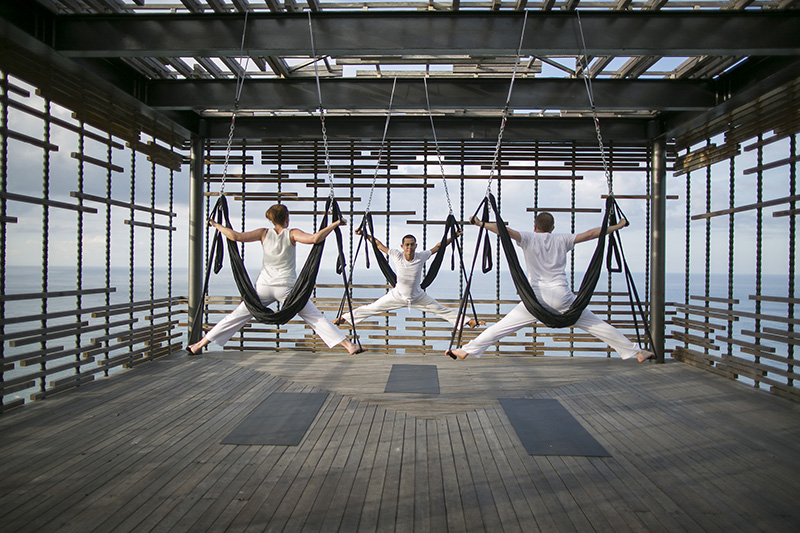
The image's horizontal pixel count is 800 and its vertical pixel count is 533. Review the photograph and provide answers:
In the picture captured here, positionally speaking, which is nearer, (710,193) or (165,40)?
(165,40)

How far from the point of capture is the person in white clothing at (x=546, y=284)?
451 cm

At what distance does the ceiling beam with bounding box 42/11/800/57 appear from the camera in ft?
15.7

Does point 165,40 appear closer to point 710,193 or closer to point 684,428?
point 684,428

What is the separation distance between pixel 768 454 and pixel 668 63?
4.60 metres

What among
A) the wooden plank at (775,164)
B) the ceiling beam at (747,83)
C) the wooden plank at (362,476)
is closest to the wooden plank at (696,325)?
the wooden plank at (775,164)

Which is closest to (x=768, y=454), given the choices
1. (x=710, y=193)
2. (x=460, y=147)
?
(x=710, y=193)

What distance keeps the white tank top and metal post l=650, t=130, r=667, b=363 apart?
5.71 m

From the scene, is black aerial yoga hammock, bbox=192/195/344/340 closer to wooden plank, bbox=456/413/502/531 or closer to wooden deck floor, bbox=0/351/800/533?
wooden deck floor, bbox=0/351/800/533

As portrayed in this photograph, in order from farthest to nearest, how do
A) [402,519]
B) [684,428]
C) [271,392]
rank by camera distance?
1. [271,392]
2. [684,428]
3. [402,519]

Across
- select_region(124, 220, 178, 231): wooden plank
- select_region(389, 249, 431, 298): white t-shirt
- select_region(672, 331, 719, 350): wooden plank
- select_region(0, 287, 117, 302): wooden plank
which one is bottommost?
select_region(672, 331, 719, 350): wooden plank

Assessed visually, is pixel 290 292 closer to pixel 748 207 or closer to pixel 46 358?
pixel 46 358

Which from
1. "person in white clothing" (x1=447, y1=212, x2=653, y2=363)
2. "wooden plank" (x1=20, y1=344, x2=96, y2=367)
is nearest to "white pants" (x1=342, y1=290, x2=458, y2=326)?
"person in white clothing" (x1=447, y1=212, x2=653, y2=363)

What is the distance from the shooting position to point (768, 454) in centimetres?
391

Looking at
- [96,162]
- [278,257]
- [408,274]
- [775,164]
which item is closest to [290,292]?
[278,257]
